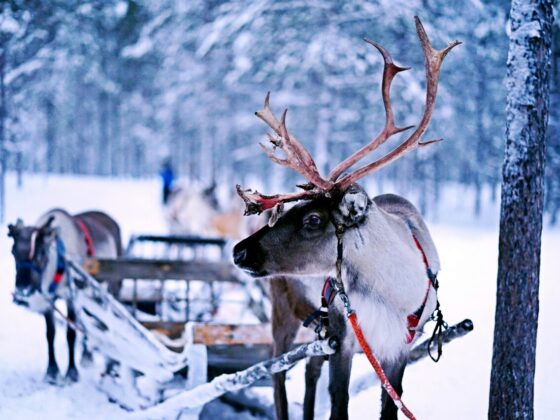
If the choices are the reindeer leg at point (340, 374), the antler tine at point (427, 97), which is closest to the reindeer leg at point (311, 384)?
the reindeer leg at point (340, 374)

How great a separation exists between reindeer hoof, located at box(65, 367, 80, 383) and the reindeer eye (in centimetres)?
356

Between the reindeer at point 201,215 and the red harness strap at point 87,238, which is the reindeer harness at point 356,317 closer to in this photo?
the red harness strap at point 87,238

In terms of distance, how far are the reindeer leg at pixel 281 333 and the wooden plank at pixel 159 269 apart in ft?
6.35

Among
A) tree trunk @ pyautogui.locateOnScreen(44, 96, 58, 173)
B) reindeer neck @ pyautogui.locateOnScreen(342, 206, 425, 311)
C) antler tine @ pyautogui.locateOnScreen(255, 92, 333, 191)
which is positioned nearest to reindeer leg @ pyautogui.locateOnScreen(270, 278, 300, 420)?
reindeer neck @ pyautogui.locateOnScreen(342, 206, 425, 311)

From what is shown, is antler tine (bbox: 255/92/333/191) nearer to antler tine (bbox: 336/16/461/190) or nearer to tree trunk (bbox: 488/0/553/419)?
antler tine (bbox: 336/16/461/190)

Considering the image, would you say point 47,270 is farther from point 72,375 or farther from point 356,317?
point 356,317

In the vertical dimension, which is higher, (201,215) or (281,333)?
(201,215)

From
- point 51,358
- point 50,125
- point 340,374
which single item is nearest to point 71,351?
point 51,358

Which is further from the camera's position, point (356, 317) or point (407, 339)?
point (407, 339)

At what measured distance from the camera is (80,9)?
35.3 ft

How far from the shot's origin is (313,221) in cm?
304

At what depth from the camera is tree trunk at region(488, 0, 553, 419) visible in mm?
3043

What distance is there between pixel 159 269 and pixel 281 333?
233 cm

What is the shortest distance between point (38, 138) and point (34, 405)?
3522 cm
